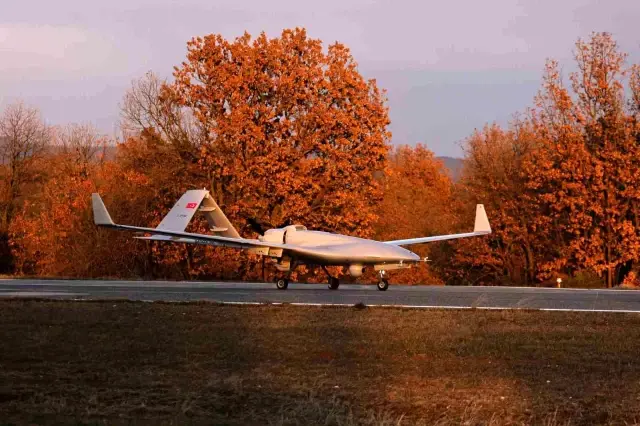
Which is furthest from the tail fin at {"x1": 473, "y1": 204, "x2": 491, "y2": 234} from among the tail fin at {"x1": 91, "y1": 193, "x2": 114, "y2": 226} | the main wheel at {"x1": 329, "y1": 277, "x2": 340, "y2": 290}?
the tail fin at {"x1": 91, "y1": 193, "x2": 114, "y2": 226}

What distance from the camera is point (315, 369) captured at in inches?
436

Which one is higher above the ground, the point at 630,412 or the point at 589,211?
the point at 589,211

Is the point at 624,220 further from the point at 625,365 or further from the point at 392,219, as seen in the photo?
the point at 625,365

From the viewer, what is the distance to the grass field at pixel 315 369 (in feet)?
28.3

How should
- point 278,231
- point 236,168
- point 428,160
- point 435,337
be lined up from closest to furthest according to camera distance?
1. point 435,337
2. point 278,231
3. point 236,168
4. point 428,160

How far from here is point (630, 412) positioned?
875cm

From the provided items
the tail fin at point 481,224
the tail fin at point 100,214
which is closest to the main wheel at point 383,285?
the tail fin at point 481,224

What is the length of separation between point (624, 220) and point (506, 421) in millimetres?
44422

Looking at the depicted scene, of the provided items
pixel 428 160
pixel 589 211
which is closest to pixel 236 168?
pixel 589 211

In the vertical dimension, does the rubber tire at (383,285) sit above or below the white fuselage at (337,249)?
below

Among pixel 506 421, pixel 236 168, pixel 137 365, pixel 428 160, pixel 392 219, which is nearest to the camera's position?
pixel 506 421

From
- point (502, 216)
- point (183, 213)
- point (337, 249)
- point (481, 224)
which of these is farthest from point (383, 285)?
point (502, 216)

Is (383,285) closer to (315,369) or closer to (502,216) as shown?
(315,369)

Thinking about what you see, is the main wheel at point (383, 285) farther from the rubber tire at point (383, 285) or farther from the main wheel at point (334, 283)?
the main wheel at point (334, 283)
